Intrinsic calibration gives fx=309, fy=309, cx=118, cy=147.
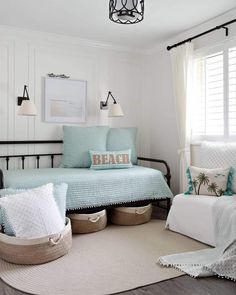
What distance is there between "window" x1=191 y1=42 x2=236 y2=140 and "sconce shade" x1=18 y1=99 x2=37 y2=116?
1788 millimetres

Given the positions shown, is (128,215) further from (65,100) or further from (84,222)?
(65,100)

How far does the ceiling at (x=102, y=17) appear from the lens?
286cm

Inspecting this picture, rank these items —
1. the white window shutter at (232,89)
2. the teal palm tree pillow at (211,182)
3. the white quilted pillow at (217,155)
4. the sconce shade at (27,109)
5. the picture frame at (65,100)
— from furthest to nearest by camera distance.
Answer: the picture frame at (65,100) < the sconce shade at (27,109) < the white window shutter at (232,89) < the white quilted pillow at (217,155) < the teal palm tree pillow at (211,182)

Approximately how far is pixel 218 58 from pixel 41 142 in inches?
87.3

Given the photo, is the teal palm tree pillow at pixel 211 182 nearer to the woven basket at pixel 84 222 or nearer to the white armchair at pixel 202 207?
the white armchair at pixel 202 207

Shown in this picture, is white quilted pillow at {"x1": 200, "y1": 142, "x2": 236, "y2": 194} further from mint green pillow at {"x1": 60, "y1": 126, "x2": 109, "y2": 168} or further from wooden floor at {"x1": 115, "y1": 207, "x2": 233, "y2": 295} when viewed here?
mint green pillow at {"x1": 60, "y1": 126, "x2": 109, "y2": 168}

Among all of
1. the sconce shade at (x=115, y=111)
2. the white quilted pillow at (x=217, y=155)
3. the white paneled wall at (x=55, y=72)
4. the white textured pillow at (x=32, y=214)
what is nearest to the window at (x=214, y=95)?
the white quilted pillow at (x=217, y=155)

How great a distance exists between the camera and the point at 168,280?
6.50ft

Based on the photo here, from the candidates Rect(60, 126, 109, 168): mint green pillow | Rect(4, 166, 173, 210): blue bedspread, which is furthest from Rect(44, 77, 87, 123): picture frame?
Rect(4, 166, 173, 210): blue bedspread

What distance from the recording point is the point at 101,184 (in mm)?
3010

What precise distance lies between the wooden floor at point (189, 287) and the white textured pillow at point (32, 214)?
79 cm

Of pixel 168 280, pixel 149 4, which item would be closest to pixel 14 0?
pixel 149 4

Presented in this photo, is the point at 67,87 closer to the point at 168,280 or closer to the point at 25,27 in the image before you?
the point at 25,27

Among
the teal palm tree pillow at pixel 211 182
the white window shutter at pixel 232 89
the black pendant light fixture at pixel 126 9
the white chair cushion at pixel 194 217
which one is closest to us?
the black pendant light fixture at pixel 126 9
